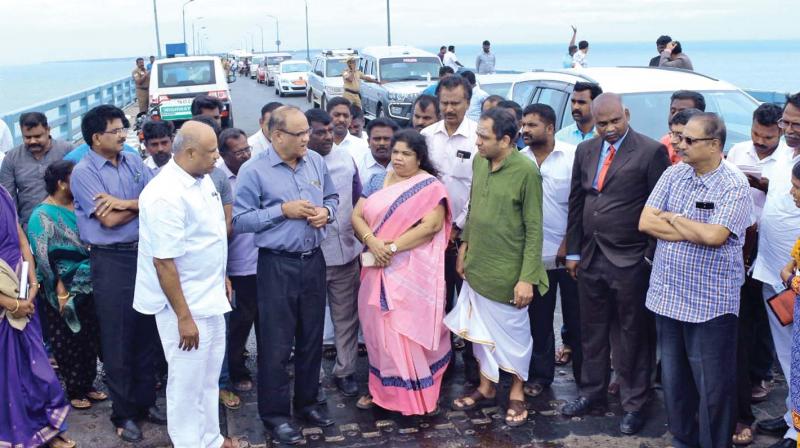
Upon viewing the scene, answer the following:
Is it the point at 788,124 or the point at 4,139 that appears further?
the point at 4,139

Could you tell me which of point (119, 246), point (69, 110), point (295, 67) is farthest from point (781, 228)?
point (295, 67)

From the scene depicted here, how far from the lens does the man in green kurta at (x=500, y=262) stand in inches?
177

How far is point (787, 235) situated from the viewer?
4.19 m

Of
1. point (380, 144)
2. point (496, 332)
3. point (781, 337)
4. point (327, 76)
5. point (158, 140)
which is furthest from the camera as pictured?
point (327, 76)

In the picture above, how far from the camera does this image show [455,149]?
5.43 meters

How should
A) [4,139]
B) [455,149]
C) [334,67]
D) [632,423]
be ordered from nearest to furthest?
1. [632,423]
2. [455,149]
3. [4,139]
4. [334,67]

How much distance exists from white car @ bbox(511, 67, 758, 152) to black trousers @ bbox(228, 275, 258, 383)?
13.4 feet

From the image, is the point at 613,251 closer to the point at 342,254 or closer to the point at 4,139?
the point at 342,254

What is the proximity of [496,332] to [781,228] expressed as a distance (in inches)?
67.8

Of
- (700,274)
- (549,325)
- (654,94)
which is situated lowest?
(549,325)

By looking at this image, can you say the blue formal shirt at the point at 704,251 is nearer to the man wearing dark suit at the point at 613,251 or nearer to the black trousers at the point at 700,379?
the black trousers at the point at 700,379

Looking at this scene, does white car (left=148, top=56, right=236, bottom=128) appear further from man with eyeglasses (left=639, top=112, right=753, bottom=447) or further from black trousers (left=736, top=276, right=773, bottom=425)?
man with eyeglasses (left=639, top=112, right=753, bottom=447)

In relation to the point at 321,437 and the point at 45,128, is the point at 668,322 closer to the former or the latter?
the point at 321,437

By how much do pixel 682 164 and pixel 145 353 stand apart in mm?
3285
